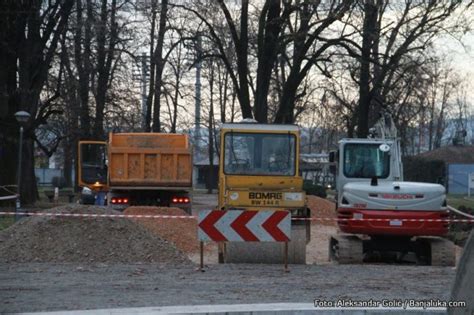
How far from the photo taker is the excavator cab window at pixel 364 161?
25.7 m

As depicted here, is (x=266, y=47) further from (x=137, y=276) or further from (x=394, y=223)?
(x=137, y=276)

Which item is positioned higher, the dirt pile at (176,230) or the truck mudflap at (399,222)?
the truck mudflap at (399,222)

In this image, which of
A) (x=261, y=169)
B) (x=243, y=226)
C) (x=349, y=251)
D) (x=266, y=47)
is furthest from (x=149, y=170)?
(x=266, y=47)

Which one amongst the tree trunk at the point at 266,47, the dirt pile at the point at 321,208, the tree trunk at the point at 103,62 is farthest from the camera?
→ the tree trunk at the point at 266,47

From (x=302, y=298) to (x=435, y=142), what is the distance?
90.7 m

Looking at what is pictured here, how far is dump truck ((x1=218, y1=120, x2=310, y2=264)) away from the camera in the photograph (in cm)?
1700

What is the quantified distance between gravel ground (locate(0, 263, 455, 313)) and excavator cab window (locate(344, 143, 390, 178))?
10.7 meters

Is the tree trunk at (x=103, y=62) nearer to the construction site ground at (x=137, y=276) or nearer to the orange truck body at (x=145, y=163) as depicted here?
the orange truck body at (x=145, y=163)

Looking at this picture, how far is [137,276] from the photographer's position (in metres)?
13.0

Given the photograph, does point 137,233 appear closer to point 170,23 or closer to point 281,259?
point 281,259

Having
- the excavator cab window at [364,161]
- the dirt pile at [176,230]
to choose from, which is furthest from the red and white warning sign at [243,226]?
the excavator cab window at [364,161]

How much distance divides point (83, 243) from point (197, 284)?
14.7 feet

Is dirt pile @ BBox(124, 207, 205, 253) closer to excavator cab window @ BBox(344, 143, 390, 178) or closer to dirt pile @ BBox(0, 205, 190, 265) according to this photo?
dirt pile @ BBox(0, 205, 190, 265)

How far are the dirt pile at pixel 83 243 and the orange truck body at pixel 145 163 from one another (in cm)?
805
